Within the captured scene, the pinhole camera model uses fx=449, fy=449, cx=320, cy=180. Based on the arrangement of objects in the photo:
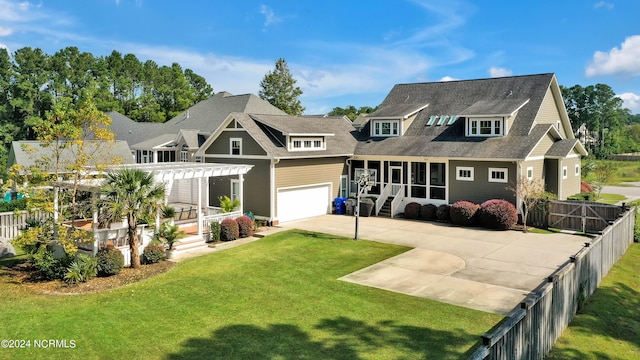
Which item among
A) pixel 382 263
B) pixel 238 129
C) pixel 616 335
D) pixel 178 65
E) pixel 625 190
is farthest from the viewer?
pixel 178 65

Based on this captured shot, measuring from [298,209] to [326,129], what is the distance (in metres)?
5.81

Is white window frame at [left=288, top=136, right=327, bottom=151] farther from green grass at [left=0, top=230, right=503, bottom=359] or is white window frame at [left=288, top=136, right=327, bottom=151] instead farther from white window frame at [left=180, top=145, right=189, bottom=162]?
white window frame at [left=180, top=145, right=189, bottom=162]

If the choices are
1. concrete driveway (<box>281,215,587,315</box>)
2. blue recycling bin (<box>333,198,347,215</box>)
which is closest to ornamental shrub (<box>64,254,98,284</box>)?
concrete driveway (<box>281,215,587,315</box>)

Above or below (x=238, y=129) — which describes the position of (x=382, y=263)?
below

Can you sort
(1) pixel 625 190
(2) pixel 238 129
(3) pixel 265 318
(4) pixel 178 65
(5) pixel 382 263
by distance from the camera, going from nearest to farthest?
(3) pixel 265 318 → (5) pixel 382 263 → (2) pixel 238 129 → (1) pixel 625 190 → (4) pixel 178 65

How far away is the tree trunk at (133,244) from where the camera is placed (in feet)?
48.0

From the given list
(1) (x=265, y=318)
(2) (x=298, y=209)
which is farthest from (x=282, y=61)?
(1) (x=265, y=318)

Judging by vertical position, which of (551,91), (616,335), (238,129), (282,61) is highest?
(282,61)

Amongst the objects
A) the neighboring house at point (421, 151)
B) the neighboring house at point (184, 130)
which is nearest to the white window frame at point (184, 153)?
the neighboring house at point (184, 130)

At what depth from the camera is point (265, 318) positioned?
10.6 m

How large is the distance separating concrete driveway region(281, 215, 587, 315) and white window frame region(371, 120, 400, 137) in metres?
7.06

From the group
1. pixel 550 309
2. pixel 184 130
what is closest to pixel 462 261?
pixel 550 309

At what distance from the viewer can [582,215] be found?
67.2 feet

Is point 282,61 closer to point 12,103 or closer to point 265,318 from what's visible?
point 12,103
